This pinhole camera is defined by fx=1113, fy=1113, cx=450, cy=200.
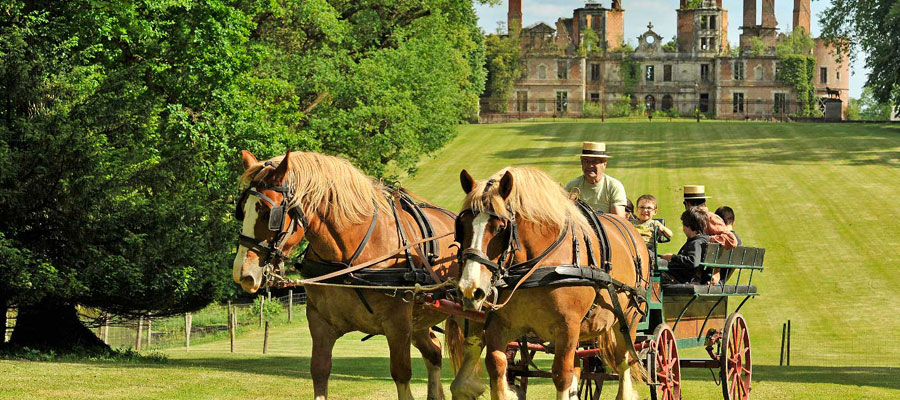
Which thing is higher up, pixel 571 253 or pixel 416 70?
pixel 416 70

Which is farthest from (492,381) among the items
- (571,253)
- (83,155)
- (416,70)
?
(416,70)

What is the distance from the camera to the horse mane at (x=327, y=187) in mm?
8984

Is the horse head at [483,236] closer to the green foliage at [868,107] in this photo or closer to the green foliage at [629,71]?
the green foliage at [629,71]

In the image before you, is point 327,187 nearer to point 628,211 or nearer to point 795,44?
point 628,211

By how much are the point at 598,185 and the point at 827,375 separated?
7.57 m

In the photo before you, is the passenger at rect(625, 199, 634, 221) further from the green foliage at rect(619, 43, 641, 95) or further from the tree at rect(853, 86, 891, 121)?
the tree at rect(853, 86, 891, 121)

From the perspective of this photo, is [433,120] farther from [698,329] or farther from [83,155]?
[698,329]

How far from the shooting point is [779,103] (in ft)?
367

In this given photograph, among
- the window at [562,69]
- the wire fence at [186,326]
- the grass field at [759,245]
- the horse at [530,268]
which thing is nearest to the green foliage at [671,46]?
the window at [562,69]

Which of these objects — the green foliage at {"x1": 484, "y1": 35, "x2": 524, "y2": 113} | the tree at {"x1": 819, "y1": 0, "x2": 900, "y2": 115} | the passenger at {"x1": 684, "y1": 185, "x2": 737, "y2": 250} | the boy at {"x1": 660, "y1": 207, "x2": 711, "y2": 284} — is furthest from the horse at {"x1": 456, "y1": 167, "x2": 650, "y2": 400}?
the green foliage at {"x1": 484, "y1": 35, "x2": 524, "y2": 113}

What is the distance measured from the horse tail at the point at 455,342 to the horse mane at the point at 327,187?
1.85 meters

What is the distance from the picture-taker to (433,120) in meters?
43.4

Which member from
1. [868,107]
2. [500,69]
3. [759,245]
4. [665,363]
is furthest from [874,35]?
[868,107]

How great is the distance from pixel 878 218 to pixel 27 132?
37961 mm
